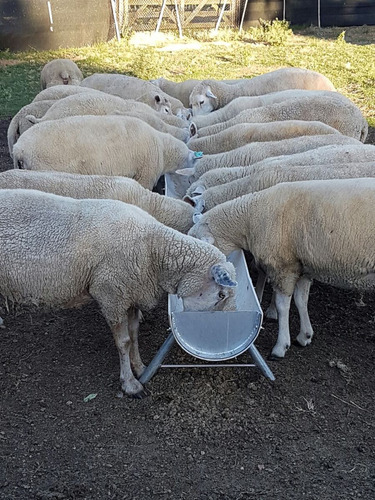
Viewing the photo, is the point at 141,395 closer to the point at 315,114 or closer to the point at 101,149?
the point at 101,149

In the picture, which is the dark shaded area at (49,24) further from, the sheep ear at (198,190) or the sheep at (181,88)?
the sheep ear at (198,190)

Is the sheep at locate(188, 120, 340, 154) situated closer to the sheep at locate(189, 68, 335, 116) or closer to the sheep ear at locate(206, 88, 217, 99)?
the sheep ear at locate(206, 88, 217, 99)

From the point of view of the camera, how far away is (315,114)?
7051mm

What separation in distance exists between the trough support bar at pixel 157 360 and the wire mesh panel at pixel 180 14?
48.5ft

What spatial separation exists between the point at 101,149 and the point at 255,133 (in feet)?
5.21

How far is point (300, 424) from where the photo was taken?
380 cm

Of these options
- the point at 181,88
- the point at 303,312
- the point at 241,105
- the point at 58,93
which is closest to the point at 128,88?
the point at 181,88

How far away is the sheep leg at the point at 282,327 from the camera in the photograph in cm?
446

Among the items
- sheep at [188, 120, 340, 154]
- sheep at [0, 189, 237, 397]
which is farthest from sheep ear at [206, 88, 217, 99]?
sheep at [0, 189, 237, 397]

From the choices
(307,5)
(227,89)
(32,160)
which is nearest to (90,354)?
(32,160)

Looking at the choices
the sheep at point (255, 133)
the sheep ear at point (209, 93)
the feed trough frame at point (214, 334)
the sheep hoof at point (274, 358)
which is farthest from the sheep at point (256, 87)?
the feed trough frame at point (214, 334)

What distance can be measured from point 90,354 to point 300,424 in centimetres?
159

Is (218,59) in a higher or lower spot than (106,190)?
lower

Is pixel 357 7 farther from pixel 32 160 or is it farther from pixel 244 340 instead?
pixel 244 340
